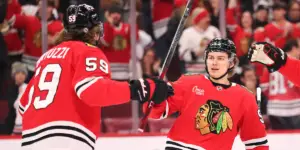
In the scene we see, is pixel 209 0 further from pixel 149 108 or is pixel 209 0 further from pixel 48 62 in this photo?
pixel 48 62

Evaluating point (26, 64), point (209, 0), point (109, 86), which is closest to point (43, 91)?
point (109, 86)

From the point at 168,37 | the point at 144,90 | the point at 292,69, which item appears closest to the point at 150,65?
the point at 168,37

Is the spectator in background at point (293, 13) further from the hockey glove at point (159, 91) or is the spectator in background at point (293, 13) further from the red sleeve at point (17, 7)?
the hockey glove at point (159, 91)

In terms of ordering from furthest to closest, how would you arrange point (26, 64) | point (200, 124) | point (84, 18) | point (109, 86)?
point (26, 64) < point (200, 124) < point (84, 18) < point (109, 86)

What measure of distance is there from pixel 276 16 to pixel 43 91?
10.9 ft

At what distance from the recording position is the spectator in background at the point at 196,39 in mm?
5320

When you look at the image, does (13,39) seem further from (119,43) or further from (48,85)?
(48,85)

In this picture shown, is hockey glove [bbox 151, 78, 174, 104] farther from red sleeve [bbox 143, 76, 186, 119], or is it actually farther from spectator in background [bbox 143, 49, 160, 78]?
spectator in background [bbox 143, 49, 160, 78]

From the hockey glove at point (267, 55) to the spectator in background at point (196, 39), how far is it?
171 cm

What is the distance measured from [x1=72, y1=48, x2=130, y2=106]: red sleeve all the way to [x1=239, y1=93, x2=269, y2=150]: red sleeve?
2.59 feet

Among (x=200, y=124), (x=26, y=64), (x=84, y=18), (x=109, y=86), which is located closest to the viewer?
(x=109, y=86)

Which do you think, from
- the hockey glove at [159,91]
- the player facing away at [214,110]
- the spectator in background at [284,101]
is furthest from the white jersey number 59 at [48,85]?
the spectator in background at [284,101]

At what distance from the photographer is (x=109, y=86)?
2.85 meters

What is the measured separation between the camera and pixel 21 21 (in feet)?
16.8
